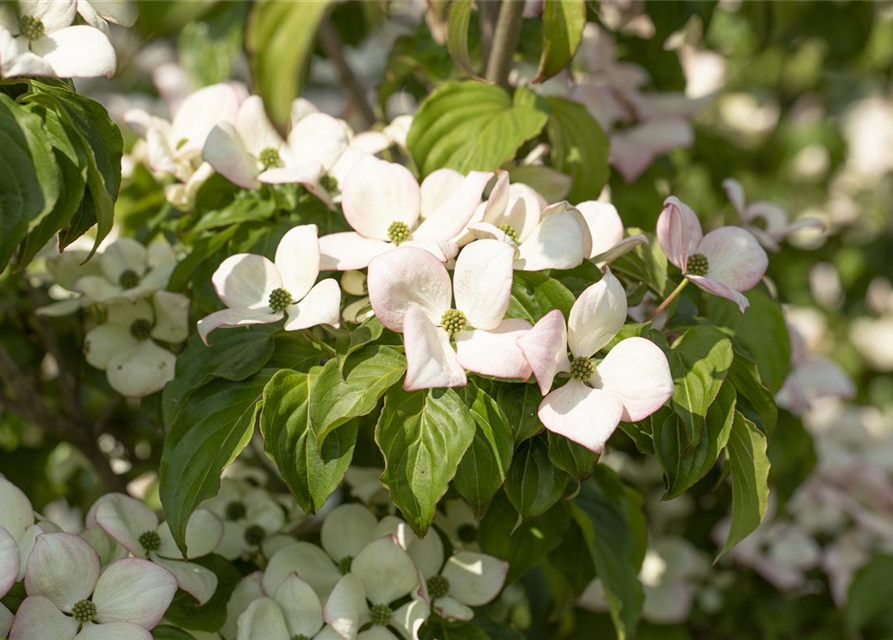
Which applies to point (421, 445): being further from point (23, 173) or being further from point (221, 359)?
point (23, 173)

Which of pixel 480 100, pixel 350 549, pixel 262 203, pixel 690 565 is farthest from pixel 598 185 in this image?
pixel 690 565

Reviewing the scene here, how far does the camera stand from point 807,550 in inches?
56.7

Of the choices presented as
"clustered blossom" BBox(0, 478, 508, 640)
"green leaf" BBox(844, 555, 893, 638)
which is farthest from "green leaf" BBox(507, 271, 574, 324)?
"green leaf" BBox(844, 555, 893, 638)

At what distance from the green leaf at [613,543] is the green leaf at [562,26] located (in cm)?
42

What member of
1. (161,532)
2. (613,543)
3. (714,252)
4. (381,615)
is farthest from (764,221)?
(161,532)

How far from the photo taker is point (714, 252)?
852 mm

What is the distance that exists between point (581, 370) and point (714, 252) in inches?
7.3

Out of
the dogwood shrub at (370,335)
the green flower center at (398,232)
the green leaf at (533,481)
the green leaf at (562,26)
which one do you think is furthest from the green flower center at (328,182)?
the green leaf at (533,481)

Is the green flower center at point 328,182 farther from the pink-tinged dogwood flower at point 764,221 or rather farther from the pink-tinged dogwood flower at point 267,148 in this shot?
the pink-tinged dogwood flower at point 764,221

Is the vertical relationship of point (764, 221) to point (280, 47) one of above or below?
below

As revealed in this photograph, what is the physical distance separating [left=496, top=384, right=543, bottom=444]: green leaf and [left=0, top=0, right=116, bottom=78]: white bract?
379mm

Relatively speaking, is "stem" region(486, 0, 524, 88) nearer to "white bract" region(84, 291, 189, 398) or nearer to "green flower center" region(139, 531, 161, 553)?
"white bract" region(84, 291, 189, 398)

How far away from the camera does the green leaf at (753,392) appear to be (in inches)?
32.2

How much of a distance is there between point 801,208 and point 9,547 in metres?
1.97
